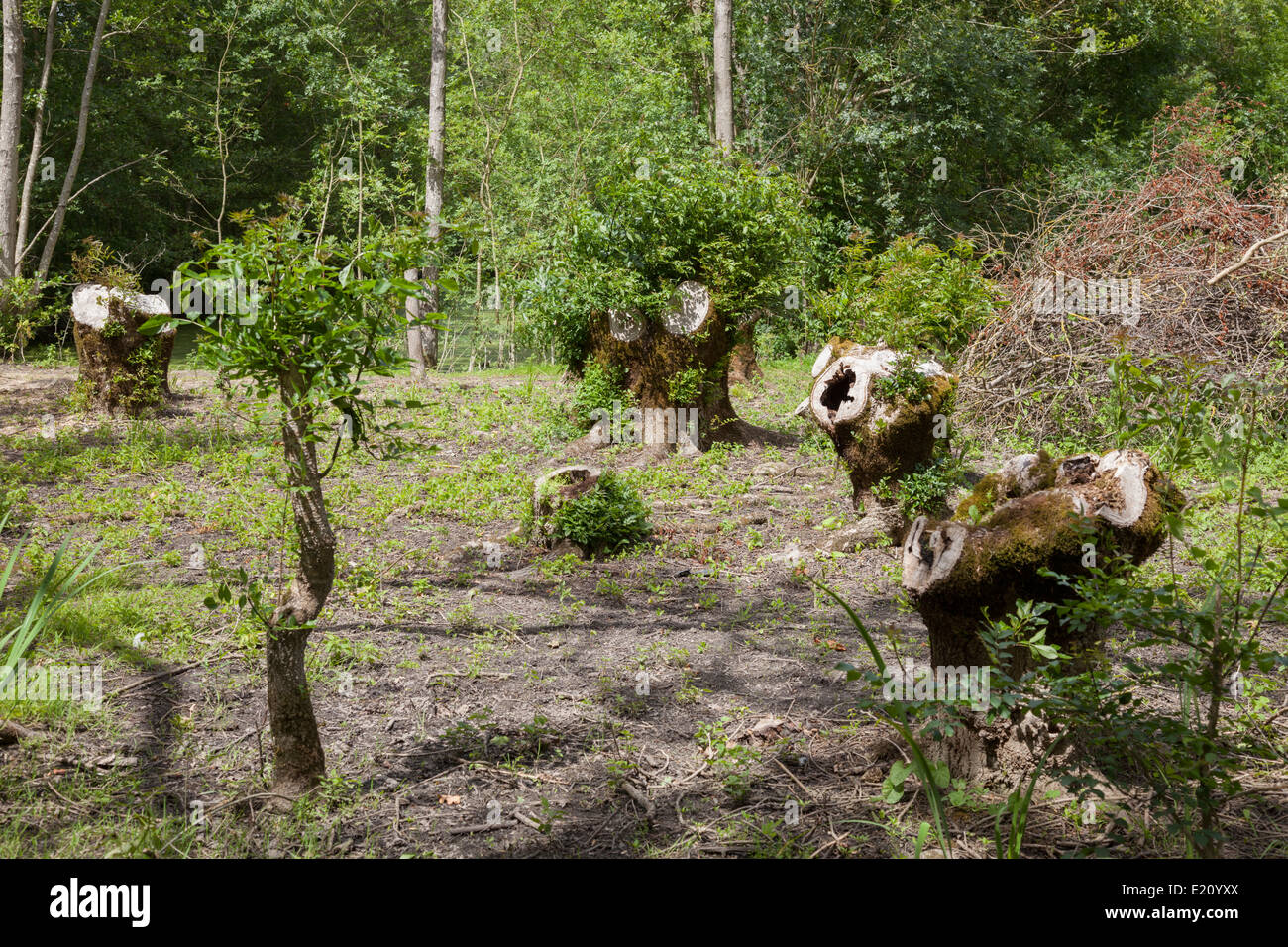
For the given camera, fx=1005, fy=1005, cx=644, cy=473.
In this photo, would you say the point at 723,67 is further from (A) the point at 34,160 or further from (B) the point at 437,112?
(A) the point at 34,160

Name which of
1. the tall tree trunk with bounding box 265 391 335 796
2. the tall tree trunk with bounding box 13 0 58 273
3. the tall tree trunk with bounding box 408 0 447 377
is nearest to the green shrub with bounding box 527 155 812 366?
the tall tree trunk with bounding box 408 0 447 377

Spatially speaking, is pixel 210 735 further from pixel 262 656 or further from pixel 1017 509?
pixel 1017 509

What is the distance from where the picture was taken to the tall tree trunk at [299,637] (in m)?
3.13

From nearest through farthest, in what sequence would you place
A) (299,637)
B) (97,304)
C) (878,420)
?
(299,637), (878,420), (97,304)

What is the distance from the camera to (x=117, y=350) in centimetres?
973

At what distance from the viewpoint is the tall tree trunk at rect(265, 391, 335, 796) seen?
313 centimetres

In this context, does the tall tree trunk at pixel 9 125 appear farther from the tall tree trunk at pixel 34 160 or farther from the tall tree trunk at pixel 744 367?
the tall tree trunk at pixel 744 367

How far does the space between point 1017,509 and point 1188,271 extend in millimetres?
6174

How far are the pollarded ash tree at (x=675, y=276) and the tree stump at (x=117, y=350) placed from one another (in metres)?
4.01

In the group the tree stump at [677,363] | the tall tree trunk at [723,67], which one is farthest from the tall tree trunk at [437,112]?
the tree stump at [677,363]

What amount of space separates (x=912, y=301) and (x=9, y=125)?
11.7 m

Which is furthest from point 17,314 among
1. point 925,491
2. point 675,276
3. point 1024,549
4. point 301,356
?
point 1024,549
